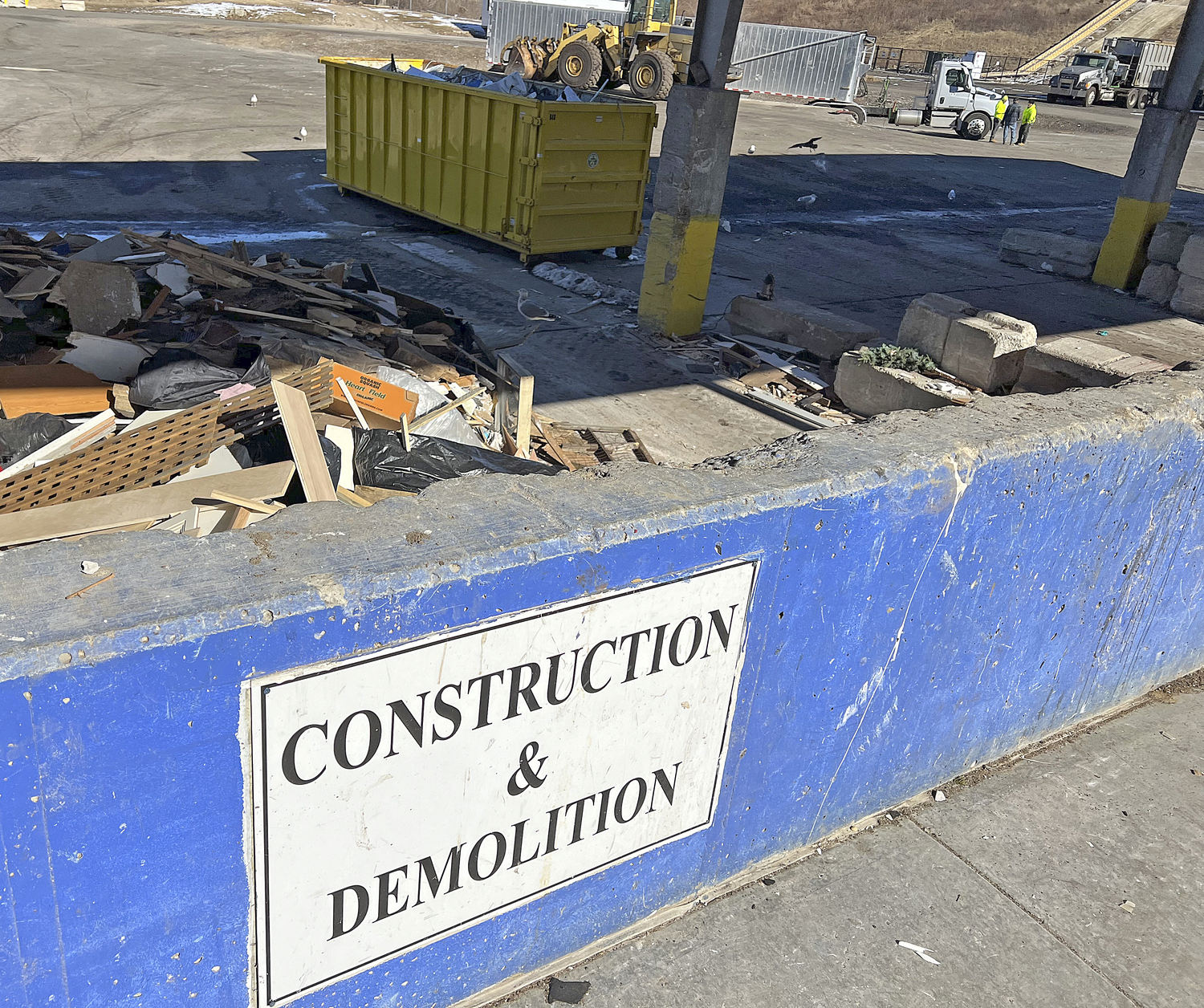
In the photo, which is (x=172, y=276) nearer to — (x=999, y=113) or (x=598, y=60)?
(x=598, y=60)

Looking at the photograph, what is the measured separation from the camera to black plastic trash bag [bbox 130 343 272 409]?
6.29 meters

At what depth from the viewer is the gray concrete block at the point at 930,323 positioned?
10414 millimetres

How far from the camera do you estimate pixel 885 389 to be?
9.75m

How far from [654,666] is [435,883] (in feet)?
2.97

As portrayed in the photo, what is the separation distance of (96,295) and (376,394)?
2.51 metres

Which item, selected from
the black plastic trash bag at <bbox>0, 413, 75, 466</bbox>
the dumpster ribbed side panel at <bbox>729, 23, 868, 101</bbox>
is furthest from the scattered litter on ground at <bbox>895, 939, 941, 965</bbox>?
the dumpster ribbed side panel at <bbox>729, 23, 868, 101</bbox>

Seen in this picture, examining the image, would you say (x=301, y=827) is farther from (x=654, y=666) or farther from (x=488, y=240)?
(x=488, y=240)

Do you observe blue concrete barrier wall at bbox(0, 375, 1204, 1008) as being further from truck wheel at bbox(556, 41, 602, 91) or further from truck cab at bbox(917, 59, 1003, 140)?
truck cab at bbox(917, 59, 1003, 140)

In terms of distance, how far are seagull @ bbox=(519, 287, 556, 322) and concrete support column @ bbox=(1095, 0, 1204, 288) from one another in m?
9.47

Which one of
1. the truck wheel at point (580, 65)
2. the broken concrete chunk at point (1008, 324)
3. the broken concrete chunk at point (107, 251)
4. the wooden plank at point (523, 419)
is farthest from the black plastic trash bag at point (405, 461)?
the truck wheel at point (580, 65)

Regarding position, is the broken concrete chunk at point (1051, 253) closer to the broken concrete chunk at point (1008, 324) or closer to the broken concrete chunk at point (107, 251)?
the broken concrete chunk at point (1008, 324)

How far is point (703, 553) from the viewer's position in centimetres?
303

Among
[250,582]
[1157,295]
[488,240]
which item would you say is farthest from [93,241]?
[1157,295]

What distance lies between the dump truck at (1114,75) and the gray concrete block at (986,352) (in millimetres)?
46896
